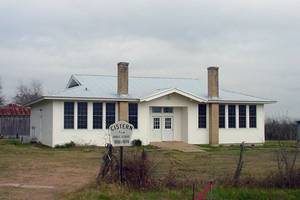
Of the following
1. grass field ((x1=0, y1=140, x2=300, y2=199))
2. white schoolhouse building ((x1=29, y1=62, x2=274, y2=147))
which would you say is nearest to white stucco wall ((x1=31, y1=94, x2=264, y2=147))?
white schoolhouse building ((x1=29, y1=62, x2=274, y2=147))

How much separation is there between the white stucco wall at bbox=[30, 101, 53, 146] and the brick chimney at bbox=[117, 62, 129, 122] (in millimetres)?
4453

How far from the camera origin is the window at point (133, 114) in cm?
3350

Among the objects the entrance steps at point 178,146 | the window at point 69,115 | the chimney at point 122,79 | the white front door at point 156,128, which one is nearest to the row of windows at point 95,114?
the window at point 69,115

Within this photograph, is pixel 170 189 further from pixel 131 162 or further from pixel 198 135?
pixel 198 135

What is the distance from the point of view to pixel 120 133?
12.9 metres

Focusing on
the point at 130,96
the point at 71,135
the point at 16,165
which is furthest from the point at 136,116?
the point at 16,165

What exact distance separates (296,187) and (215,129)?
22.1 meters

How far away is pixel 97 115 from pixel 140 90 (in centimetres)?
478

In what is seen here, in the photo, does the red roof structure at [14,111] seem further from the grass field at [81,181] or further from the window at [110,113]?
the grass field at [81,181]

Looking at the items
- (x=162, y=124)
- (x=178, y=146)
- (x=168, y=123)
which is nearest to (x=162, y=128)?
(x=162, y=124)

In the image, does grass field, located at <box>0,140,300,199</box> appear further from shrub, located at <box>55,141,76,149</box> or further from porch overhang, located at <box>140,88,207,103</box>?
porch overhang, located at <box>140,88,207,103</box>

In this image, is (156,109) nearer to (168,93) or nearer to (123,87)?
(168,93)

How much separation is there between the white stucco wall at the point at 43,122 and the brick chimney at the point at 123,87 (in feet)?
14.6

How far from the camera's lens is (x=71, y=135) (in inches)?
1254
